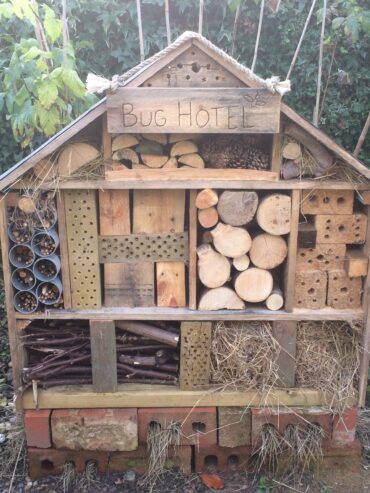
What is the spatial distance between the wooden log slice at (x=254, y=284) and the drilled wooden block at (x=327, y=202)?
439mm

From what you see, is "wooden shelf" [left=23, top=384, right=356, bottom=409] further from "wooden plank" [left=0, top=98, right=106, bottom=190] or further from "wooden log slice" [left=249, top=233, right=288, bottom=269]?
"wooden plank" [left=0, top=98, right=106, bottom=190]

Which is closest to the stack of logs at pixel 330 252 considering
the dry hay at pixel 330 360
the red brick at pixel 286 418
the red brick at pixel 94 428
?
the dry hay at pixel 330 360

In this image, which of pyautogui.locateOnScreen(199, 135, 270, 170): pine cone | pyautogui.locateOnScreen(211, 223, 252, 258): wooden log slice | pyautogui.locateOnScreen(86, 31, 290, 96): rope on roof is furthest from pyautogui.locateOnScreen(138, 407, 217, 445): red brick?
pyautogui.locateOnScreen(86, 31, 290, 96): rope on roof

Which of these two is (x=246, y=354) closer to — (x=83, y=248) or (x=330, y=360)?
(x=330, y=360)

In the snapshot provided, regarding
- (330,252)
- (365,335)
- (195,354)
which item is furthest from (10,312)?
(365,335)

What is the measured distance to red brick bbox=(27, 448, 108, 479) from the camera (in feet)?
10.00

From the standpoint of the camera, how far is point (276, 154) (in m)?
2.65

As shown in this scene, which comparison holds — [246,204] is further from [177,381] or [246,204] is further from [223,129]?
[177,381]

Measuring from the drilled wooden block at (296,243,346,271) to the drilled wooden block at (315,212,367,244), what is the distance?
0.04 m

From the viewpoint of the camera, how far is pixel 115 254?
2.87m

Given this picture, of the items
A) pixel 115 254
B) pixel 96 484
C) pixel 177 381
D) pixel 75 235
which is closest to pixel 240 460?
pixel 177 381

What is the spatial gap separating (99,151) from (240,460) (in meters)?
2.14

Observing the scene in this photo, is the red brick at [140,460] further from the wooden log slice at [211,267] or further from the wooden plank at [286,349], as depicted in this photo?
the wooden log slice at [211,267]

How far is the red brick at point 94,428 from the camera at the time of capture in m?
2.99
